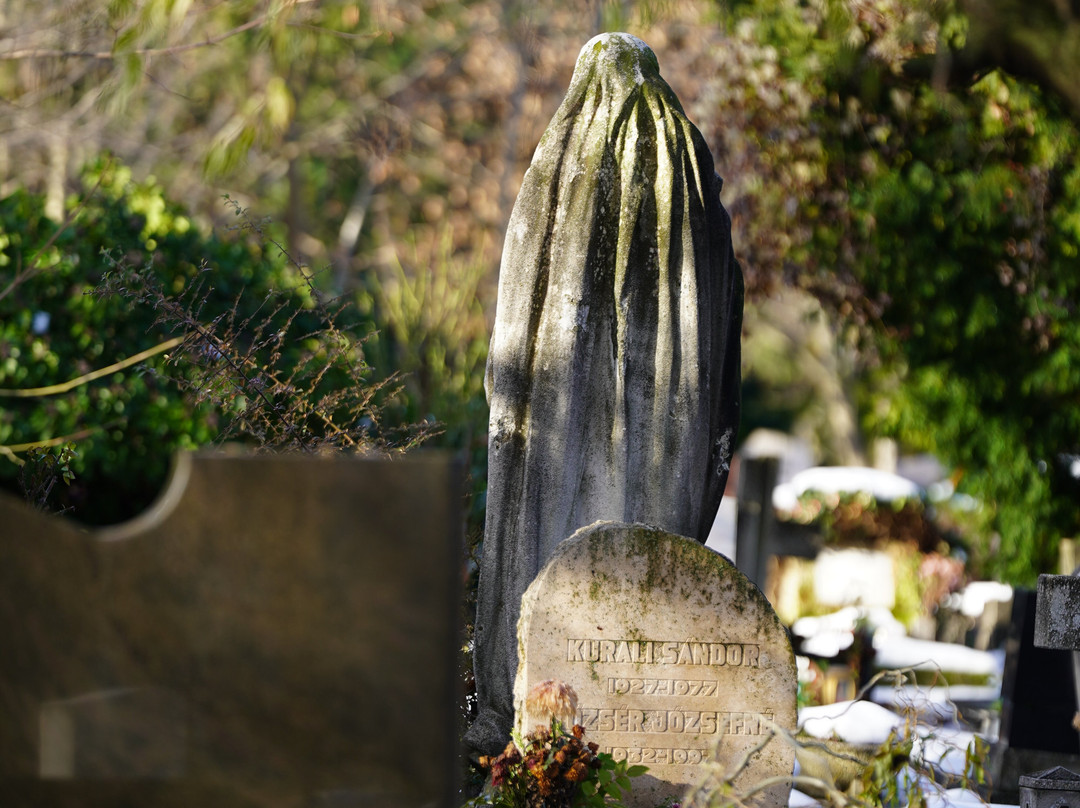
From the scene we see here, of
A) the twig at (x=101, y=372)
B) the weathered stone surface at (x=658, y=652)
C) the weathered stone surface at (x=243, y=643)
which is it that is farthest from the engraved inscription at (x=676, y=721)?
the twig at (x=101, y=372)

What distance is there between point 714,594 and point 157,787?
2059 millimetres

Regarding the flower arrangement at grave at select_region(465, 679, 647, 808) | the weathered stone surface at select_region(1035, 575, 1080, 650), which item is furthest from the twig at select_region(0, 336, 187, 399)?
the weathered stone surface at select_region(1035, 575, 1080, 650)

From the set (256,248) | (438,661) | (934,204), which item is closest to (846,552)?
(934,204)

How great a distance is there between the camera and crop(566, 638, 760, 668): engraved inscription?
4273 millimetres

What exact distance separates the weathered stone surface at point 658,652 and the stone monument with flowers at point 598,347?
37 centimetres

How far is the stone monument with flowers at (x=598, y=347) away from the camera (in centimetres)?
464

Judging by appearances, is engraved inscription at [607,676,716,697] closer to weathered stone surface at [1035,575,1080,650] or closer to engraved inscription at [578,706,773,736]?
engraved inscription at [578,706,773,736]

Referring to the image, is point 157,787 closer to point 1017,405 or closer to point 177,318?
point 177,318

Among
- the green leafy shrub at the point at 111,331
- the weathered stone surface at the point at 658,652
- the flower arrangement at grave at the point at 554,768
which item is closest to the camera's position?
the flower arrangement at grave at the point at 554,768

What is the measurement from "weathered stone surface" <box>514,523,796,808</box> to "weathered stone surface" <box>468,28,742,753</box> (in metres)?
0.43

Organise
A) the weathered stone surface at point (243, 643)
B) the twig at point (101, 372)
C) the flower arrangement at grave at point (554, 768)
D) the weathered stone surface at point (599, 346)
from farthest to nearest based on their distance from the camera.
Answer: the twig at point (101, 372) → the weathered stone surface at point (599, 346) → the flower arrangement at grave at point (554, 768) → the weathered stone surface at point (243, 643)

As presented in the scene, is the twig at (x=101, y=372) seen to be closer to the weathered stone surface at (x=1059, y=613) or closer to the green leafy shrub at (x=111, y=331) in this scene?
the green leafy shrub at (x=111, y=331)

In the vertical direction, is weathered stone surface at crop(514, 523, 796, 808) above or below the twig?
below

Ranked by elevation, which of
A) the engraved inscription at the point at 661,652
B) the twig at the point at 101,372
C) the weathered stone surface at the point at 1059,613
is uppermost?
the twig at the point at 101,372
